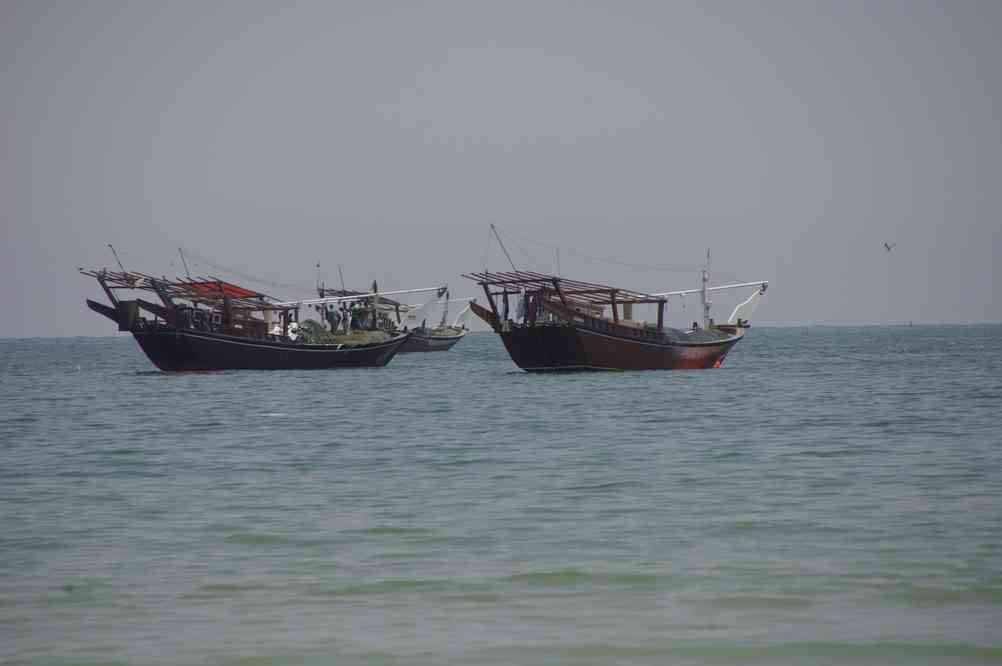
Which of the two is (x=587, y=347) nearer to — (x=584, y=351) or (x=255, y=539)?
(x=584, y=351)

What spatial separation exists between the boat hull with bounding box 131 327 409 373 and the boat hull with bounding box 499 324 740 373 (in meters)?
12.1

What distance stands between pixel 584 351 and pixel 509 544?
4801 centimetres

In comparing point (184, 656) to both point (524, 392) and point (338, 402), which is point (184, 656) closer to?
point (338, 402)

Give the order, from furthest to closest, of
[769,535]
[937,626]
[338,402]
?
[338,402], [769,535], [937,626]

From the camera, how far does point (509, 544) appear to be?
15.0 metres

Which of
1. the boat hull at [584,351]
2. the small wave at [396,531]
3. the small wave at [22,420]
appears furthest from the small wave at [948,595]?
the boat hull at [584,351]

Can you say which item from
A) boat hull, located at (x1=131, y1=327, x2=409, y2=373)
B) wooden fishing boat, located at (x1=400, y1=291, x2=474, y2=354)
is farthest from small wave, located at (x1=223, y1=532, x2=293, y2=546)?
wooden fishing boat, located at (x1=400, y1=291, x2=474, y2=354)

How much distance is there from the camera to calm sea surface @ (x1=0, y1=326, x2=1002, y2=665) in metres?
10.9

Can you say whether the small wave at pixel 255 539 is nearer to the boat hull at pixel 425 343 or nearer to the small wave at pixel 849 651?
the small wave at pixel 849 651

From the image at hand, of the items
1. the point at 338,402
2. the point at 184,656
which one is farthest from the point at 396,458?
the point at 338,402

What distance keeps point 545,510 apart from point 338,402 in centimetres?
2762

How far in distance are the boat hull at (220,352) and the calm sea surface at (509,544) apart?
37.5 metres

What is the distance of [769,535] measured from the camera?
49.9 ft

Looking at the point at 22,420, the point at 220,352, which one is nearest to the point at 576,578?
the point at 22,420
